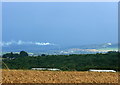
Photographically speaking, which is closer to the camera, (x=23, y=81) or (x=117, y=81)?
(x=23, y=81)

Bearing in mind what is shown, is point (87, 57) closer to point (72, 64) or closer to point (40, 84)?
point (72, 64)

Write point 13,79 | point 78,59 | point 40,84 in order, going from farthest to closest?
point 78,59, point 13,79, point 40,84

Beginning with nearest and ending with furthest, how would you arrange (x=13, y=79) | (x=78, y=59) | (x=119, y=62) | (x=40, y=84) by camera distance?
1. (x=40, y=84)
2. (x=13, y=79)
3. (x=119, y=62)
4. (x=78, y=59)

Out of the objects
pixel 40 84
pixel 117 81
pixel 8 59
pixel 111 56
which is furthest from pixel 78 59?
pixel 40 84

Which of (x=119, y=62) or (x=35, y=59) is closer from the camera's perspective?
(x=119, y=62)

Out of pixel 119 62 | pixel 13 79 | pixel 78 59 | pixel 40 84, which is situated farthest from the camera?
pixel 78 59

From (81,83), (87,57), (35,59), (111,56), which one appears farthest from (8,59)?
(81,83)

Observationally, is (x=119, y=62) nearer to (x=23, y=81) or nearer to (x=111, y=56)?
(x=111, y=56)
